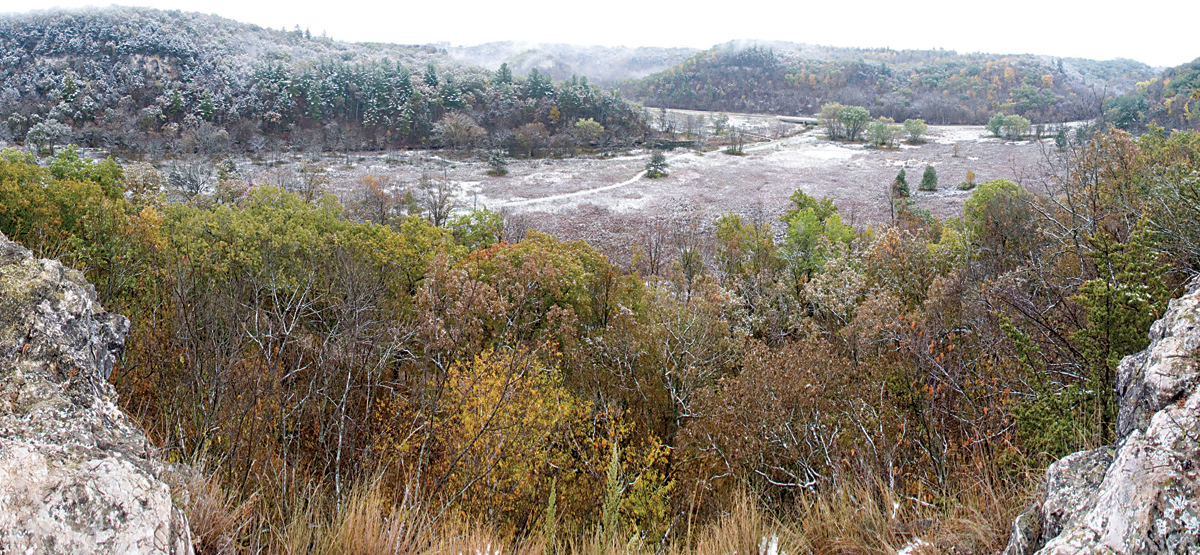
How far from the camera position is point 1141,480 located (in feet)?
12.8

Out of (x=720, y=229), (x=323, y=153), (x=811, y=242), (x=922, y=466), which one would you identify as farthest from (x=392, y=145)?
(x=922, y=466)

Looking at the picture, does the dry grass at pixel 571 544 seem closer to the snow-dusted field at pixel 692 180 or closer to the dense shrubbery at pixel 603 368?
the dense shrubbery at pixel 603 368

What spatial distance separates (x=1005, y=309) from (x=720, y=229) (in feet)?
90.8

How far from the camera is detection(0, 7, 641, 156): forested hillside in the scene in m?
90.2

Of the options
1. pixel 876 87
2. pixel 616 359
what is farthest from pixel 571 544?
pixel 876 87

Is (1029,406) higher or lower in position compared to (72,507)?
lower

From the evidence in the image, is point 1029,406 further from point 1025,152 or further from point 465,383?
point 1025,152

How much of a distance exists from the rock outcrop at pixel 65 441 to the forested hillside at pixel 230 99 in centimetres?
9072

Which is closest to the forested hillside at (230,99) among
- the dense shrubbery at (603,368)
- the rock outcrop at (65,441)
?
the dense shrubbery at (603,368)

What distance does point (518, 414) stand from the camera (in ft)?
50.9

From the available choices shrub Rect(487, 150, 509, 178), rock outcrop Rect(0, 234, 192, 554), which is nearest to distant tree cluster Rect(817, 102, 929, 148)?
shrub Rect(487, 150, 509, 178)

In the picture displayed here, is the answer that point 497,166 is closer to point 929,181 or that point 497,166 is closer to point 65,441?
point 929,181

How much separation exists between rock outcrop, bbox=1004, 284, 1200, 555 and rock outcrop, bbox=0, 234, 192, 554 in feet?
19.3

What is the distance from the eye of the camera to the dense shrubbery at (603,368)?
6.75 meters
